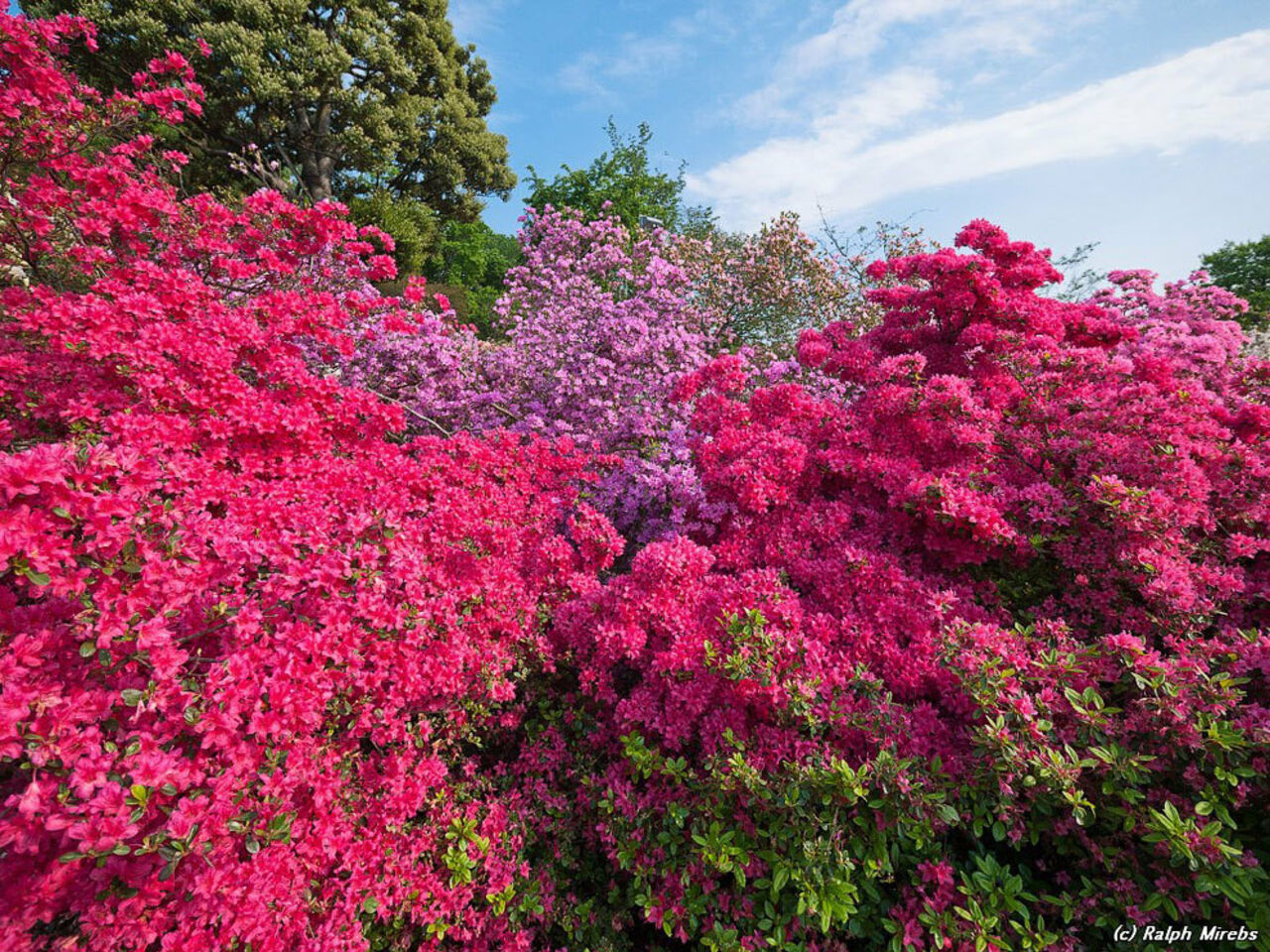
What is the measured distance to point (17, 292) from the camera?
13.9ft

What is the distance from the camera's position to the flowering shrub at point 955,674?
2.25 meters

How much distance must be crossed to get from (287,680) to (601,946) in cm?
208

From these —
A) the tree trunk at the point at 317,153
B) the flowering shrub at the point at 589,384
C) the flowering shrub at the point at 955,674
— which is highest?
the tree trunk at the point at 317,153

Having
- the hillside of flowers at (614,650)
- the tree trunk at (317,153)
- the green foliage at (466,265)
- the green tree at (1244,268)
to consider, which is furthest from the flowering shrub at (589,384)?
the green tree at (1244,268)

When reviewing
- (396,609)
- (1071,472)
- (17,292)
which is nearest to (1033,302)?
(1071,472)

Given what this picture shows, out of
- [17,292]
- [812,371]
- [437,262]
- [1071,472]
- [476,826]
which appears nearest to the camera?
[476,826]

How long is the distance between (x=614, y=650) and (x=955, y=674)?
179cm

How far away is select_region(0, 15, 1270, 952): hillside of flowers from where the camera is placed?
201 centimetres

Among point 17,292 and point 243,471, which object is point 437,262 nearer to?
point 17,292

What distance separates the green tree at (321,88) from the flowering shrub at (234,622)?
11.6m

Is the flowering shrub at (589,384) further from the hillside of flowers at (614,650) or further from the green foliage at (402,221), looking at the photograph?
the green foliage at (402,221)

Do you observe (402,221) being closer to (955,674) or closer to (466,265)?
(466,265)

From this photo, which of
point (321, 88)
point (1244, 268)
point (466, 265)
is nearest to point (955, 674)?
point (321, 88)

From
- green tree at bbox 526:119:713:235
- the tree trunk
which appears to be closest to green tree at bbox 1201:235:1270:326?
green tree at bbox 526:119:713:235
